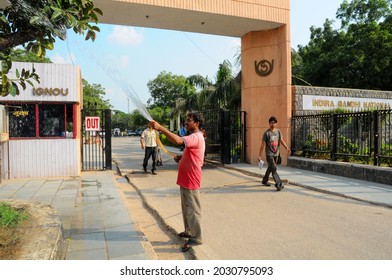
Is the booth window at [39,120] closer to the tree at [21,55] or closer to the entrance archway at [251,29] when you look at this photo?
the tree at [21,55]

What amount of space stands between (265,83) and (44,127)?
8090mm

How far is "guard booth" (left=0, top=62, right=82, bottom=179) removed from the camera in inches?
393

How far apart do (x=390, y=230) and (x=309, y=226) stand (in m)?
1.15

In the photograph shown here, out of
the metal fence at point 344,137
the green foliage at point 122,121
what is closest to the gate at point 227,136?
the metal fence at point 344,137

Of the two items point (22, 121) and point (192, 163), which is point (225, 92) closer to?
point (22, 121)

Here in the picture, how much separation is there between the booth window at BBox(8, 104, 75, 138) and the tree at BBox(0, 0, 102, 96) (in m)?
6.51

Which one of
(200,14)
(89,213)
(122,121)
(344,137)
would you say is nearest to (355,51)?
(344,137)

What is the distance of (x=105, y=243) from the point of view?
4566 millimetres

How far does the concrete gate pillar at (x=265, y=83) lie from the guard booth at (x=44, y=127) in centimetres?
657

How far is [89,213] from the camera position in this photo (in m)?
6.24

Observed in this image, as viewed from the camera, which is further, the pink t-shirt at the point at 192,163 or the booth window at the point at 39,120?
the booth window at the point at 39,120

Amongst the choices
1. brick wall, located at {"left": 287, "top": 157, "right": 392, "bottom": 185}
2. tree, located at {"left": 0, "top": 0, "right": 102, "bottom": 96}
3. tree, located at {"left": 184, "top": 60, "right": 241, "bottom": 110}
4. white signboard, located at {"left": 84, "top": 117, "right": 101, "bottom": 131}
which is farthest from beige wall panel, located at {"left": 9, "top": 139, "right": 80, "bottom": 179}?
tree, located at {"left": 184, "top": 60, "right": 241, "bottom": 110}

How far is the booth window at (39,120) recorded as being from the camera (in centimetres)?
1010

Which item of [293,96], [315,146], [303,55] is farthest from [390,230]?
[303,55]
